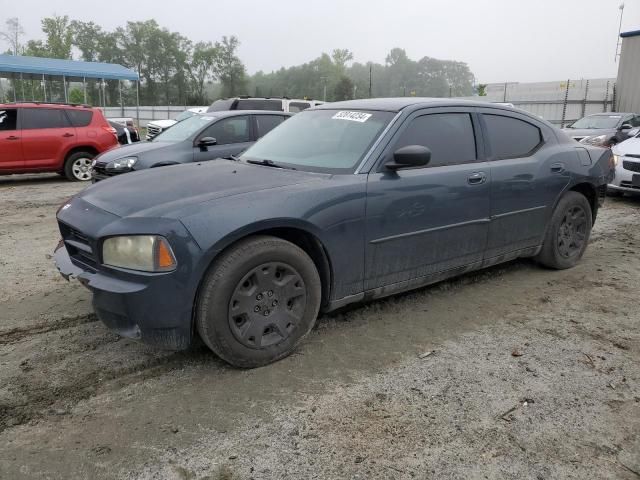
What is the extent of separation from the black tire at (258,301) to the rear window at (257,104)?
12.3 meters

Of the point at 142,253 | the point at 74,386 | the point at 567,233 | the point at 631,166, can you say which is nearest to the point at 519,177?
the point at 567,233

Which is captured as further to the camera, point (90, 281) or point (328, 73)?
point (328, 73)

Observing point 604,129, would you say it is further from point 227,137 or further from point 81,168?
point 81,168

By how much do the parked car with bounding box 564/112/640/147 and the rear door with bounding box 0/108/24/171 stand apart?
1201 centimetres

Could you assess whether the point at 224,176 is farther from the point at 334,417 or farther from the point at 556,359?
the point at 556,359

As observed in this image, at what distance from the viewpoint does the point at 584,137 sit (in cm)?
1288

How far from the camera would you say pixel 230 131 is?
8.51 meters

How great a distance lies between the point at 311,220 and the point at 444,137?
4.85 ft

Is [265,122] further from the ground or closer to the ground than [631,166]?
further from the ground

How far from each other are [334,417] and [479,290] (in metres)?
2.37

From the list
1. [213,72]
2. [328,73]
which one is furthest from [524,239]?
[328,73]

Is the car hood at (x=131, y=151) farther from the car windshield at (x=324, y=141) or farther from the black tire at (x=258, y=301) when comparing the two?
the black tire at (x=258, y=301)

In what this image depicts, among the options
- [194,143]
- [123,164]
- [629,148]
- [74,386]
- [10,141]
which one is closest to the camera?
[74,386]

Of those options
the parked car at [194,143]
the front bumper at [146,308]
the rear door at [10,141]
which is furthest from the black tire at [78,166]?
the front bumper at [146,308]
